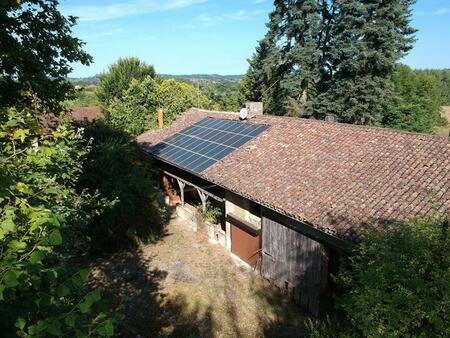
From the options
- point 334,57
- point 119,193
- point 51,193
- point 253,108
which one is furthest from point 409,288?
point 334,57

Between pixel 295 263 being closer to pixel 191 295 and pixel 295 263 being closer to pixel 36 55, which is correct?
pixel 191 295

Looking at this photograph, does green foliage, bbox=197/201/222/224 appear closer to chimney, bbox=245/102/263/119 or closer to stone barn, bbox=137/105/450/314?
stone barn, bbox=137/105/450/314

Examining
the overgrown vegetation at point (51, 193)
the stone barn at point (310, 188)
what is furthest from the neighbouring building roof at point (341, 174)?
the overgrown vegetation at point (51, 193)

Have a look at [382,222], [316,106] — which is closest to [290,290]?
[382,222]

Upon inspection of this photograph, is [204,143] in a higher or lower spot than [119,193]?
higher

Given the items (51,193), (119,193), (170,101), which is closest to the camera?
(51,193)

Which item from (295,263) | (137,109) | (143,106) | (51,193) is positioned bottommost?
(295,263)

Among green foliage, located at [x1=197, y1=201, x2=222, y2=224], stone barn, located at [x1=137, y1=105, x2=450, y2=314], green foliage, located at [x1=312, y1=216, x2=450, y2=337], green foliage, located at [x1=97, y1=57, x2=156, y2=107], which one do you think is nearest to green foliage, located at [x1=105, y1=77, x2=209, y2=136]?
green foliage, located at [x1=97, y1=57, x2=156, y2=107]
